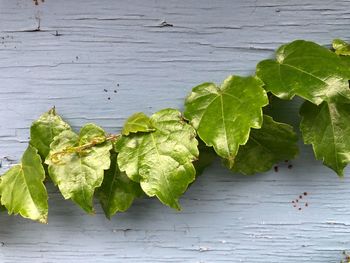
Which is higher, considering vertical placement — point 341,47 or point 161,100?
point 341,47

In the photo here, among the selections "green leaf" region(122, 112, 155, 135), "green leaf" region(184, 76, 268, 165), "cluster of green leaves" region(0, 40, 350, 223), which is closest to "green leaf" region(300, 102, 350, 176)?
"cluster of green leaves" region(0, 40, 350, 223)

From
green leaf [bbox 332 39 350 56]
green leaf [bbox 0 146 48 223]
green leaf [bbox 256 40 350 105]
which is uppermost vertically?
green leaf [bbox 332 39 350 56]

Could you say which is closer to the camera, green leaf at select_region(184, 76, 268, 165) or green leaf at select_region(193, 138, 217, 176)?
green leaf at select_region(184, 76, 268, 165)

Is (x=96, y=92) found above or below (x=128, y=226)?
above

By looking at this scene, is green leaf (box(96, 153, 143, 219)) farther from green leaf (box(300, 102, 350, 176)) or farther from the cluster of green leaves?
green leaf (box(300, 102, 350, 176))

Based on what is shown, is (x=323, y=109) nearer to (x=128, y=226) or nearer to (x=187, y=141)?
(x=187, y=141)

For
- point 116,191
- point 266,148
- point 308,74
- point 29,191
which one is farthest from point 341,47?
point 29,191

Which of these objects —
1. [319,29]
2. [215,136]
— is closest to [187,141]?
[215,136]

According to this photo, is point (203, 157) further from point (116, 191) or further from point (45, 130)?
point (45, 130)
